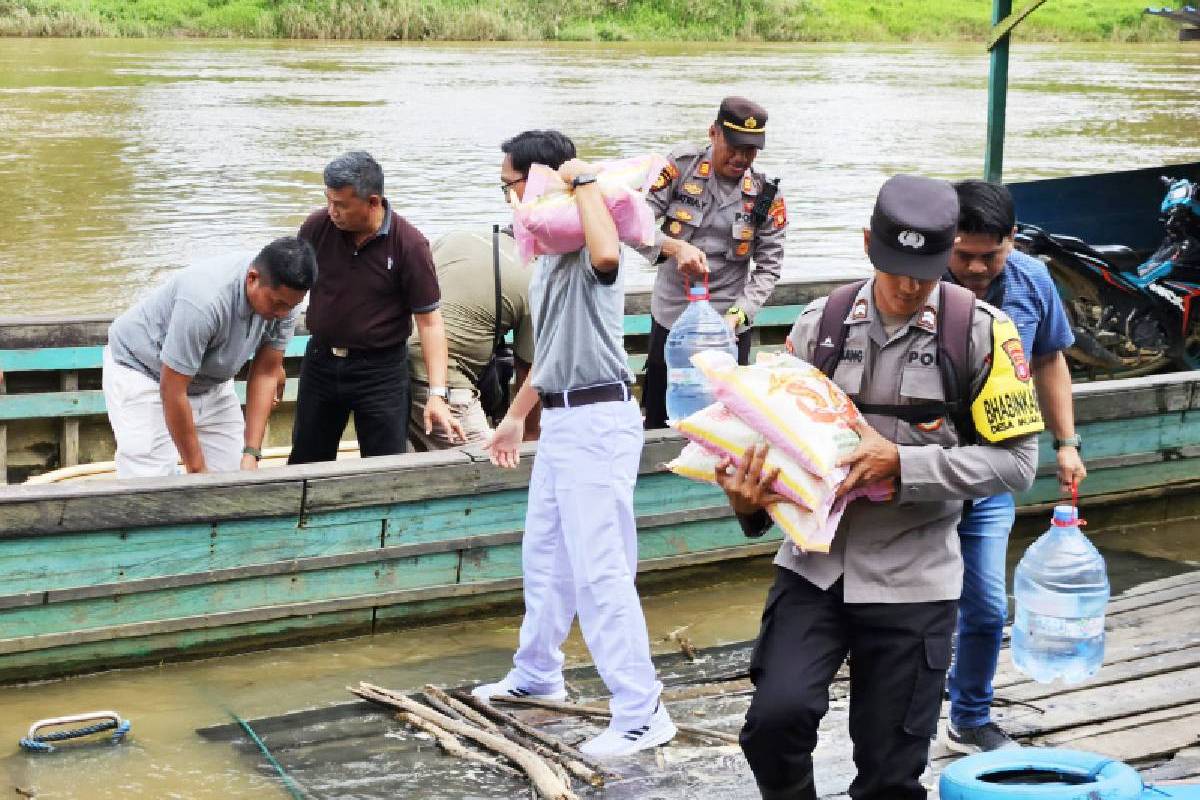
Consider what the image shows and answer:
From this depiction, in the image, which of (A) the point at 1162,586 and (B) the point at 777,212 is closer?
(A) the point at 1162,586

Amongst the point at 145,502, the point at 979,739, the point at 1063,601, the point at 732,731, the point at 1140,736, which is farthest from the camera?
the point at 145,502

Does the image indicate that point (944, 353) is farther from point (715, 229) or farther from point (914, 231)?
point (715, 229)

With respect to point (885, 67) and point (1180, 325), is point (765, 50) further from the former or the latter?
point (1180, 325)

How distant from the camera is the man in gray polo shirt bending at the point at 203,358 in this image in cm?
528

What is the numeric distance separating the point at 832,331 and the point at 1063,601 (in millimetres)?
1061

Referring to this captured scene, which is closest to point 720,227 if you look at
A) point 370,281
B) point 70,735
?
point 370,281

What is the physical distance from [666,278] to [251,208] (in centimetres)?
1258

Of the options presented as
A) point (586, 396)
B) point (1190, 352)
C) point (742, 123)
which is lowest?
point (1190, 352)

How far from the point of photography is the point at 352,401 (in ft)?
19.4

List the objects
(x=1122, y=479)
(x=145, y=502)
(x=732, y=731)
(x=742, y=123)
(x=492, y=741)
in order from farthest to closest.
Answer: (x=1122, y=479), (x=742, y=123), (x=145, y=502), (x=732, y=731), (x=492, y=741)

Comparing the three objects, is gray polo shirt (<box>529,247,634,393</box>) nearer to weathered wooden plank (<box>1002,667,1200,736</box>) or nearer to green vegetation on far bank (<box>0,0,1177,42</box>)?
weathered wooden plank (<box>1002,667,1200,736</box>)

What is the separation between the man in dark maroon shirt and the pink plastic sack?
1147 millimetres

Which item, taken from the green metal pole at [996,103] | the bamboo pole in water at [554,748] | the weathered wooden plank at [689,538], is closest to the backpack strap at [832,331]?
the bamboo pole in water at [554,748]

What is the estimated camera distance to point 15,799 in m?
→ 4.75
